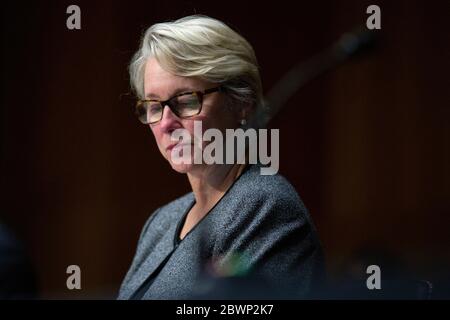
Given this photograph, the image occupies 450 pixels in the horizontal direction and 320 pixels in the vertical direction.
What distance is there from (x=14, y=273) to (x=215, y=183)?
1.46 ft

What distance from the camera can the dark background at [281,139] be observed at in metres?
2.95

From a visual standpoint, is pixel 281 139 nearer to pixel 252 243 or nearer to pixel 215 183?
pixel 215 183

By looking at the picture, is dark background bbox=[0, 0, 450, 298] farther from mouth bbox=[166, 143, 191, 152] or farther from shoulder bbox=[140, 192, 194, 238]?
mouth bbox=[166, 143, 191, 152]

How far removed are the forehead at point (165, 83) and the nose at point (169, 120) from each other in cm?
3

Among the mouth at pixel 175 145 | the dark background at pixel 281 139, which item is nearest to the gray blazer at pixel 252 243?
the mouth at pixel 175 145

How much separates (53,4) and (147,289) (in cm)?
198

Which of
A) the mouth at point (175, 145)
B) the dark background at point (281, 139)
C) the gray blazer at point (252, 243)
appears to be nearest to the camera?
the gray blazer at point (252, 243)

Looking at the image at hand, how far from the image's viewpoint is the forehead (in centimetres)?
140

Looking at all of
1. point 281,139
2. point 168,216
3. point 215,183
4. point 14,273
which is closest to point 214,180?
point 215,183

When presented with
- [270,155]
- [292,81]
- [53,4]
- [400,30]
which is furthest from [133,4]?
[292,81]

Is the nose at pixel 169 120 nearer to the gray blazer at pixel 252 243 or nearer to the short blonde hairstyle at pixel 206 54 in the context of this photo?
the short blonde hairstyle at pixel 206 54

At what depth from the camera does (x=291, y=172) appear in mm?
3094

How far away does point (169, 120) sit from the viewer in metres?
1.40

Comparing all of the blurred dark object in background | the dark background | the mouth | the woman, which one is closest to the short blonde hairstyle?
the woman
